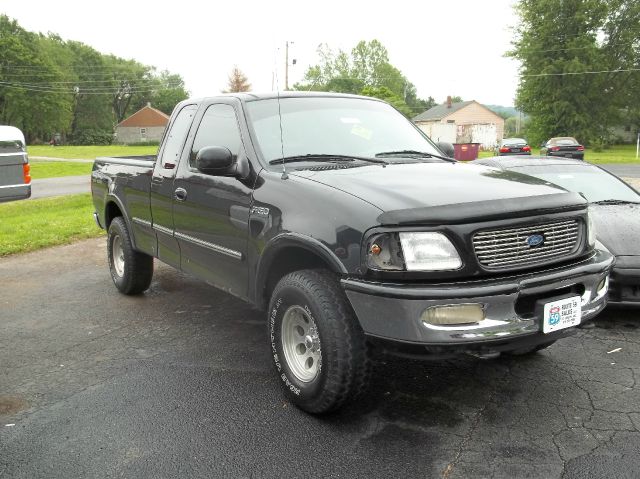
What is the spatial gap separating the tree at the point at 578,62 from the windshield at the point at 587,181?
50797mm

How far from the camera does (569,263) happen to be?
3334mm

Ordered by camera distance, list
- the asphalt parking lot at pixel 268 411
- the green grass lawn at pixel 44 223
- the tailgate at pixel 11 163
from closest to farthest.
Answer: the asphalt parking lot at pixel 268 411 → the tailgate at pixel 11 163 → the green grass lawn at pixel 44 223

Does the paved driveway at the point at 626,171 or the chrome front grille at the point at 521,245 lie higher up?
the chrome front grille at the point at 521,245

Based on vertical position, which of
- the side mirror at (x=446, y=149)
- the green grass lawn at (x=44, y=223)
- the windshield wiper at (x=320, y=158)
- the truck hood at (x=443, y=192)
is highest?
the side mirror at (x=446, y=149)

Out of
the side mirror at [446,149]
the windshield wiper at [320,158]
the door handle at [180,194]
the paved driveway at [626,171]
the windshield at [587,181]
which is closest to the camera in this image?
the windshield wiper at [320,158]

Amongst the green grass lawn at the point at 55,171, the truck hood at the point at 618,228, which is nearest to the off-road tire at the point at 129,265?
the truck hood at the point at 618,228

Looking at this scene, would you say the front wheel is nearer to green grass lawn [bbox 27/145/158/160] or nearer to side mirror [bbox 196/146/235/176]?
side mirror [bbox 196/146/235/176]

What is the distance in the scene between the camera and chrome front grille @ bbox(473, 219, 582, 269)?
2.98m

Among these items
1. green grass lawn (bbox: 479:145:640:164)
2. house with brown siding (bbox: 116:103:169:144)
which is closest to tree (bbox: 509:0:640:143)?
green grass lawn (bbox: 479:145:640:164)

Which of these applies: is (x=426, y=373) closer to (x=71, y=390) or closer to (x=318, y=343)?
(x=318, y=343)

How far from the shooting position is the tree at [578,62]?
53.1 m

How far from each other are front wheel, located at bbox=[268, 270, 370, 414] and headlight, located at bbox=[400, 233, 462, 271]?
0.48 metres

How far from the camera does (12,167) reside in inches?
313

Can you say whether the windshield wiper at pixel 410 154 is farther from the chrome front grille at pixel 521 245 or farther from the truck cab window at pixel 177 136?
the truck cab window at pixel 177 136
